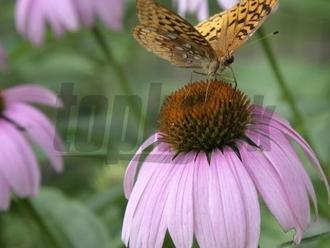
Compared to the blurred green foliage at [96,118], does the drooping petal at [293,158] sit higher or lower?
higher

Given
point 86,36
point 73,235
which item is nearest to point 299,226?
point 73,235

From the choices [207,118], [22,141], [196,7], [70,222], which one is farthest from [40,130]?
[207,118]

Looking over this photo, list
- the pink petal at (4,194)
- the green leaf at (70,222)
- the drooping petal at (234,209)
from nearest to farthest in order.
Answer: the drooping petal at (234,209), the pink petal at (4,194), the green leaf at (70,222)

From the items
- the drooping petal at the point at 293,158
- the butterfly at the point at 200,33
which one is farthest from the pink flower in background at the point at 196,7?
the drooping petal at the point at 293,158

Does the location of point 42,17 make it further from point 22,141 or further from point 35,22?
point 22,141

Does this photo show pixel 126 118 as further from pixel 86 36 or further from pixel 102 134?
pixel 86 36

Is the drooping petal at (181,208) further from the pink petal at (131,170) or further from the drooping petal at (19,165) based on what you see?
the drooping petal at (19,165)

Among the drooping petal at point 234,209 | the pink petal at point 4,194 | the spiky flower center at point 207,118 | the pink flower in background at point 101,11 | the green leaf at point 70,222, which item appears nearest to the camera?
the drooping petal at point 234,209
